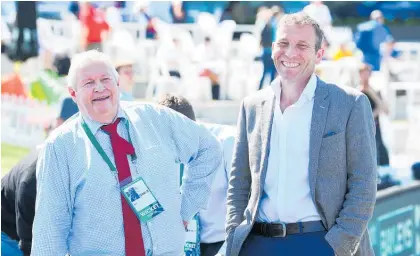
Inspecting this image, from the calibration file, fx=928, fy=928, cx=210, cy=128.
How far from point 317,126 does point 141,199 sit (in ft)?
2.54

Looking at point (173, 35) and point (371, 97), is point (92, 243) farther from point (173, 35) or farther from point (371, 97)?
point (173, 35)

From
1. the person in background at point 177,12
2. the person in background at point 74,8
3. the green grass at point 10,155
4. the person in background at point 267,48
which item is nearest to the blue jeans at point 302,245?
the green grass at point 10,155

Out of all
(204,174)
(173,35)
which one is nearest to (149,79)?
(173,35)

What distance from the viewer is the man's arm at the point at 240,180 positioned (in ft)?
13.3

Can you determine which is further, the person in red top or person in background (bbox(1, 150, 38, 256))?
the person in red top

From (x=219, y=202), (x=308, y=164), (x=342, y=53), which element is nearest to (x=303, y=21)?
(x=308, y=164)

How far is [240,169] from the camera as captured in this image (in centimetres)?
406

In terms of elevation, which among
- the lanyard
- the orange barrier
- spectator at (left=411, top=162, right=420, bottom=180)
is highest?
the lanyard

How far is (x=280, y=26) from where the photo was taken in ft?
12.8

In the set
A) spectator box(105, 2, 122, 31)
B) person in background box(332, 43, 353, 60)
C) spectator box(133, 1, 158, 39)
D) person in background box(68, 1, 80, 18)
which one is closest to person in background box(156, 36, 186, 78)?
spectator box(133, 1, 158, 39)

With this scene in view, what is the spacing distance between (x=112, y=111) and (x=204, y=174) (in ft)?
1.96

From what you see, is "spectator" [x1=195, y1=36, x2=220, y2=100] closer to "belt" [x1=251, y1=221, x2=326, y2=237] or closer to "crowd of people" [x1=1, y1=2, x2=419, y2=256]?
"crowd of people" [x1=1, y1=2, x2=419, y2=256]

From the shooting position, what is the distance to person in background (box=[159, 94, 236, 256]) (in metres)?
4.85

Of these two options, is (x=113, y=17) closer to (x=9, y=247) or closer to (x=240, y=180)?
(x=9, y=247)
